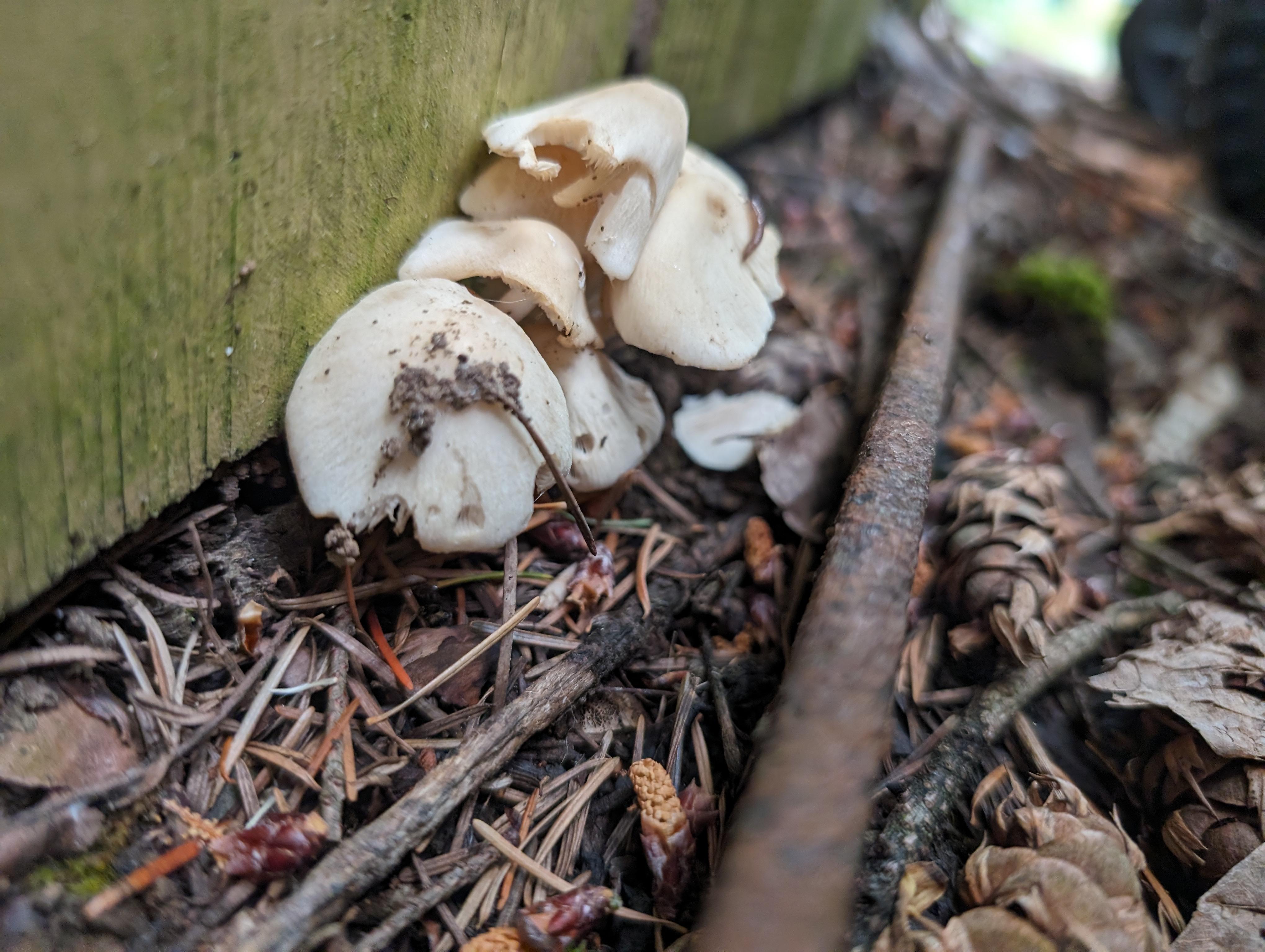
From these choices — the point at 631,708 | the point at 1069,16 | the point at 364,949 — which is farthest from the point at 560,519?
the point at 1069,16

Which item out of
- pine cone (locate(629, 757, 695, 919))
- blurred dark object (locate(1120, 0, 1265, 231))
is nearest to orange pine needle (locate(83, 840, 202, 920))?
pine cone (locate(629, 757, 695, 919))

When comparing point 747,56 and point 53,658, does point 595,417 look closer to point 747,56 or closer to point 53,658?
point 53,658

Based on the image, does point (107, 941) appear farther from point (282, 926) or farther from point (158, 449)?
point (158, 449)

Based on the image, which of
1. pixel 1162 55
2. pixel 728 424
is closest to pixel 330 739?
pixel 728 424

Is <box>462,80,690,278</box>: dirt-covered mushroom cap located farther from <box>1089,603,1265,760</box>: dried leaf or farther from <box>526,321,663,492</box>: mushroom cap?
<box>1089,603,1265,760</box>: dried leaf

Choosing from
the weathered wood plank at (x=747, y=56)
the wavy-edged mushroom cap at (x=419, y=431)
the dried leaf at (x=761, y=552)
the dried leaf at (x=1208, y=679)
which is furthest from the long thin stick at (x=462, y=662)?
the weathered wood plank at (x=747, y=56)

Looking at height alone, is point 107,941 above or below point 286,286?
below

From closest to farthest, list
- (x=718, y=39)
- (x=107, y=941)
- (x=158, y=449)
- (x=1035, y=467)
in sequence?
(x=107, y=941) → (x=158, y=449) → (x=1035, y=467) → (x=718, y=39)

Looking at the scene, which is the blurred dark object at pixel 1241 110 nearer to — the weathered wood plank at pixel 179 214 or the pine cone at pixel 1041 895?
the pine cone at pixel 1041 895

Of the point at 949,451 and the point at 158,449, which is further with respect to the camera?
the point at 949,451
